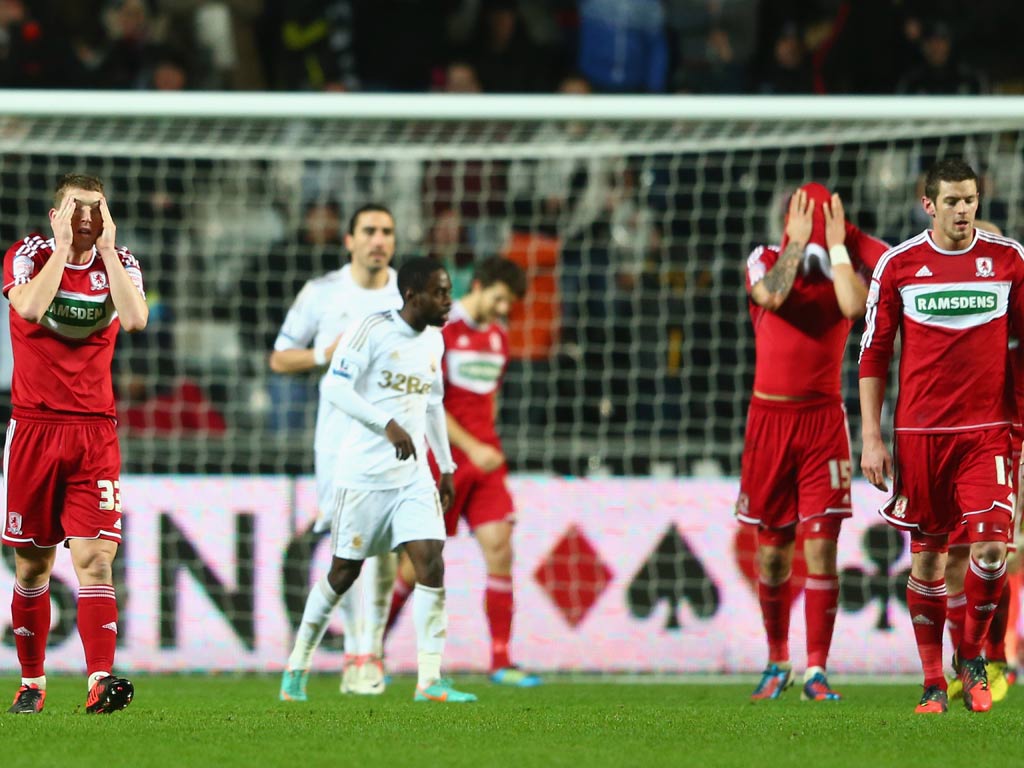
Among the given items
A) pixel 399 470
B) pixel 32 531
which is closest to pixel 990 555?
pixel 399 470

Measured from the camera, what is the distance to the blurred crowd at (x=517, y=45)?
1239 centimetres

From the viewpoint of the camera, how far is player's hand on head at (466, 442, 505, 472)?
884 cm

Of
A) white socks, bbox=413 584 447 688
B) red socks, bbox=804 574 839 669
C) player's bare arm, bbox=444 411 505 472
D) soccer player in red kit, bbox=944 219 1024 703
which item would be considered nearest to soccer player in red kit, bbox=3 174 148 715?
white socks, bbox=413 584 447 688

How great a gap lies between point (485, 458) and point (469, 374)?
50 cm

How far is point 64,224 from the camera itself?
618cm

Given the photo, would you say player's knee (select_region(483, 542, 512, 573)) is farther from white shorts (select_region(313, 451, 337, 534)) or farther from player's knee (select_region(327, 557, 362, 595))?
player's knee (select_region(327, 557, 362, 595))

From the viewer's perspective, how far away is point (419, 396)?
24.4 feet

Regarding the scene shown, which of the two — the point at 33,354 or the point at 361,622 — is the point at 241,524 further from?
the point at 33,354

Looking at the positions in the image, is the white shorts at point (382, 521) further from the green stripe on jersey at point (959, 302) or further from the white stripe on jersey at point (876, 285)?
the green stripe on jersey at point (959, 302)

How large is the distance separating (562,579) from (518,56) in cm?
497

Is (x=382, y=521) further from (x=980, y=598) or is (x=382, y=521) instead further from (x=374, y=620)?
(x=980, y=598)

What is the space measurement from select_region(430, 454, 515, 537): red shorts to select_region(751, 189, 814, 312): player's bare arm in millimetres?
2083

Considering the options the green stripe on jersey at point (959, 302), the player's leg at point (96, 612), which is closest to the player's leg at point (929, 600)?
the green stripe on jersey at point (959, 302)

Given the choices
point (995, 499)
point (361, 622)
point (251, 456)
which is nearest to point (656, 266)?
point (251, 456)
